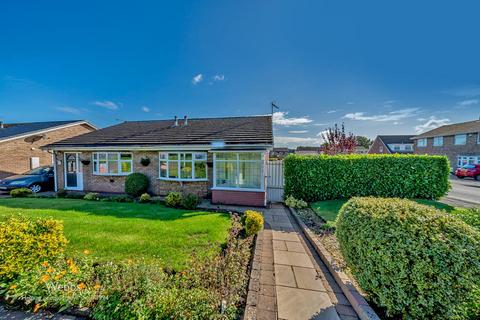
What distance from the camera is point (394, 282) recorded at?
8.17 ft

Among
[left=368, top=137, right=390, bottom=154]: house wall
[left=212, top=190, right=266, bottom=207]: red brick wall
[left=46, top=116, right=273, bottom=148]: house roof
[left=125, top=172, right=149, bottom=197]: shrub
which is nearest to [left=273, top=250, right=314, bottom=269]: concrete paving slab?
[left=212, top=190, right=266, bottom=207]: red brick wall

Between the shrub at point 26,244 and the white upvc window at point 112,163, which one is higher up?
the white upvc window at point 112,163

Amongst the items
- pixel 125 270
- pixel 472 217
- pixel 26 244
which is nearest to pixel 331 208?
pixel 472 217

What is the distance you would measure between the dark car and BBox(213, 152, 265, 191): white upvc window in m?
13.0

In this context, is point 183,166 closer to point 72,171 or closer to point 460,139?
point 72,171

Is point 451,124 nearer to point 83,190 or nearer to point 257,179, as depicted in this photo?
→ point 257,179

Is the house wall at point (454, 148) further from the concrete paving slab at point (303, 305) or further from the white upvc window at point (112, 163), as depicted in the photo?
the white upvc window at point (112, 163)

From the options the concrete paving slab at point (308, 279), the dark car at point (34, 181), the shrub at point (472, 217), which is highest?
the shrub at point (472, 217)

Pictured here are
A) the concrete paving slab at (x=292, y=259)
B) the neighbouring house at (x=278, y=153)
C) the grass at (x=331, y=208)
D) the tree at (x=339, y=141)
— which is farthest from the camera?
the neighbouring house at (x=278, y=153)

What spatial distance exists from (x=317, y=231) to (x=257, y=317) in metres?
4.21

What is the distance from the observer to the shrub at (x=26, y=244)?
3231 mm

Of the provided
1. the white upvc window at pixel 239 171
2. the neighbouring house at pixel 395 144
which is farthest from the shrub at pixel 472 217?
the neighbouring house at pixel 395 144

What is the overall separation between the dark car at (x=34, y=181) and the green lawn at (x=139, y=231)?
18.9 ft

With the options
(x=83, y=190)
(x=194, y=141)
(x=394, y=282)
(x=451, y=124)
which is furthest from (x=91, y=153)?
(x=451, y=124)
